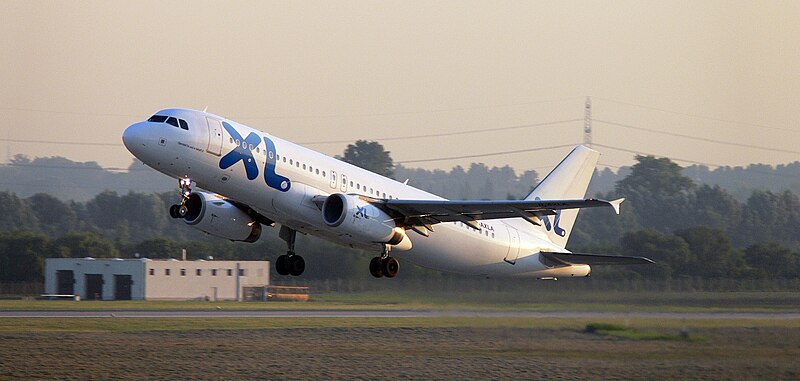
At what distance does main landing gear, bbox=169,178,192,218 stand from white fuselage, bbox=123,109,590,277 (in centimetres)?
31

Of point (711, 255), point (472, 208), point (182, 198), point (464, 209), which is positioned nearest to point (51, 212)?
point (711, 255)

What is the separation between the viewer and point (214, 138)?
104 ft

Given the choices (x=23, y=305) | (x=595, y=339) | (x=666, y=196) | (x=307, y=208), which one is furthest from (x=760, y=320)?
(x=666, y=196)

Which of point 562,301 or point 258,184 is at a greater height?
point 258,184

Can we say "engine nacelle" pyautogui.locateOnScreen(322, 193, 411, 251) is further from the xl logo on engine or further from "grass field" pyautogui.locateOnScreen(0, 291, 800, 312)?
"grass field" pyautogui.locateOnScreen(0, 291, 800, 312)

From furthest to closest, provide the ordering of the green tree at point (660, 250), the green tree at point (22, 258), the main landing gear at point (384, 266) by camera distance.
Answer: the green tree at point (22, 258)
the green tree at point (660, 250)
the main landing gear at point (384, 266)

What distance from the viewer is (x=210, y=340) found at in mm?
39156

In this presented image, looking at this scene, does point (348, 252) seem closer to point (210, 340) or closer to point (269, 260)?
point (210, 340)

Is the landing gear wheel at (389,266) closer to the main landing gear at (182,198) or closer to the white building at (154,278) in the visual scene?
the main landing gear at (182,198)

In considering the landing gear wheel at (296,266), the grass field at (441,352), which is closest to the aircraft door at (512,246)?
the grass field at (441,352)

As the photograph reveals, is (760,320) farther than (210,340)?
No

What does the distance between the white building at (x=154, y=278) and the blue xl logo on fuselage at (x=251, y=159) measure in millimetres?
36191

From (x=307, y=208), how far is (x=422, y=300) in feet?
18.8

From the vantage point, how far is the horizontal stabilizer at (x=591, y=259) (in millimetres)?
38031
